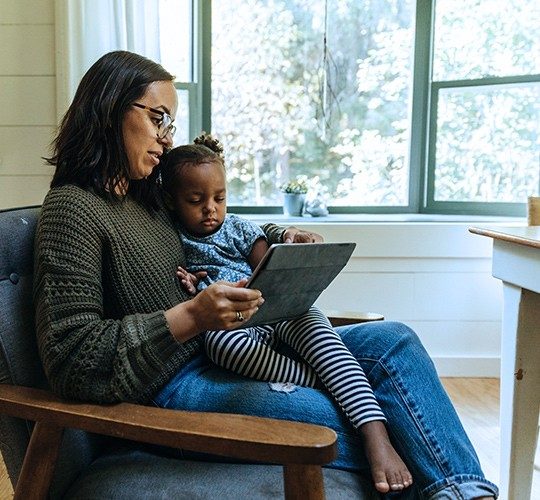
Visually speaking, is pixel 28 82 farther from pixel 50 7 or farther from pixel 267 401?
pixel 267 401

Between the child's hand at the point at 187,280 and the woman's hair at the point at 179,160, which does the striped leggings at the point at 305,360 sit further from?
the woman's hair at the point at 179,160

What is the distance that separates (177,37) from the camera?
275cm

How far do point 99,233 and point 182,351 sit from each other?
30cm

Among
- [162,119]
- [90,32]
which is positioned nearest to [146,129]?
[162,119]

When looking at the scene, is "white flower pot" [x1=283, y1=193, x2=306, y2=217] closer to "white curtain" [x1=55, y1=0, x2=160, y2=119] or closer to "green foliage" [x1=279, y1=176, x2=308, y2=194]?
"green foliage" [x1=279, y1=176, x2=308, y2=194]

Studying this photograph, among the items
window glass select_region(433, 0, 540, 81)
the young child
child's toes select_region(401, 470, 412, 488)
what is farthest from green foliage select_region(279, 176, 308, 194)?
child's toes select_region(401, 470, 412, 488)

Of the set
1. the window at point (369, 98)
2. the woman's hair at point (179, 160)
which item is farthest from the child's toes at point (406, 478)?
the window at point (369, 98)

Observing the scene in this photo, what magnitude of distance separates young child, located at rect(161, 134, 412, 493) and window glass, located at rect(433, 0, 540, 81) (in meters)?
1.79

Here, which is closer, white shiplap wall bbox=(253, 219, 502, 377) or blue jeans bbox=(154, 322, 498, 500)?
blue jeans bbox=(154, 322, 498, 500)

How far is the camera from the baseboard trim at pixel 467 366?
2820 millimetres

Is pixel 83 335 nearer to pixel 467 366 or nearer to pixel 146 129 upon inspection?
pixel 146 129

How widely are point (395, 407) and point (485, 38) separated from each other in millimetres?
2235

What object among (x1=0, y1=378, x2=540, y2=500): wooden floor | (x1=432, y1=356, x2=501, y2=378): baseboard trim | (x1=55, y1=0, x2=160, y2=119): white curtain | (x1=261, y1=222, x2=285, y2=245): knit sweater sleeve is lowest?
(x1=0, y1=378, x2=540, y2=500): wooden floor

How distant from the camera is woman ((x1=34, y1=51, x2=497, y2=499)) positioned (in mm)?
973
